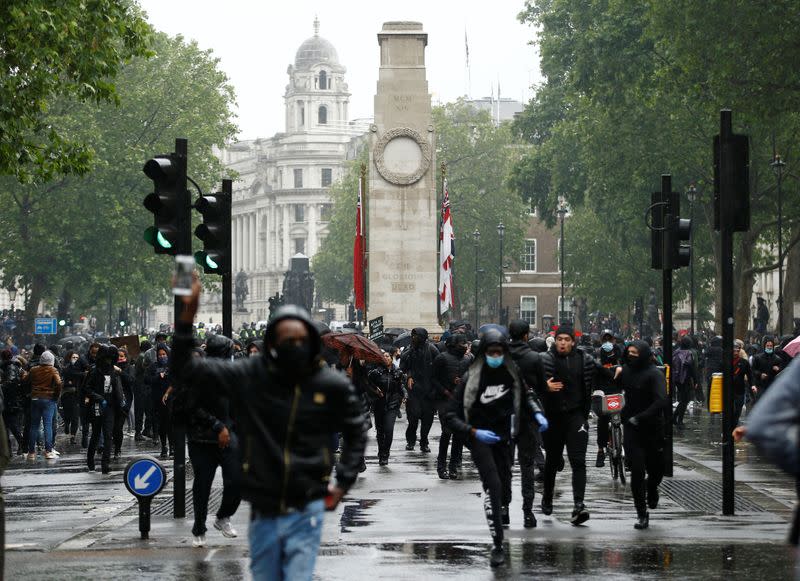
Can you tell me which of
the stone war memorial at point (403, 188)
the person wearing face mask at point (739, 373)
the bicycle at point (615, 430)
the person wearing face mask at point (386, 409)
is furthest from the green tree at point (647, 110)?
the bicycle at point (615, 430)

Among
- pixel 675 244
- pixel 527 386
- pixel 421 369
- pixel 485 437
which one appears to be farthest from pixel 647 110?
pixel 485 437

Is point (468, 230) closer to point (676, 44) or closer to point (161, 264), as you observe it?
point (161, 264)

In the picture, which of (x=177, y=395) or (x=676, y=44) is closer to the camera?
(x=177, y=395)

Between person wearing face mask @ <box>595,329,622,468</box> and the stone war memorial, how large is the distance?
753 inches

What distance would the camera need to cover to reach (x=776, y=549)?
39.7 ft

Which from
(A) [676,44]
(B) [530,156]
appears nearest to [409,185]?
(A) [676,44]

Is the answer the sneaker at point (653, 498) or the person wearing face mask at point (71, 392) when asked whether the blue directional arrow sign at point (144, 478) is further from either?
the person wearing face mask at point (71, 392)

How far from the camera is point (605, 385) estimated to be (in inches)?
658

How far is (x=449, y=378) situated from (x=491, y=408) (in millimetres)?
5916

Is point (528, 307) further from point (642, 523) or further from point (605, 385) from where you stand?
point (642, 523)

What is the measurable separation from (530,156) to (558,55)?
629 centimetres

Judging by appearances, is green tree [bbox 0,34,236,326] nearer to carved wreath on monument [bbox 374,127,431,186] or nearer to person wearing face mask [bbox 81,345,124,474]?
carved wreath on monument [bbox 374,127,431,186]

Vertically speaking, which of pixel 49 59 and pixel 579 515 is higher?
pixel 49 59

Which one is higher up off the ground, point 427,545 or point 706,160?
point 706,160
